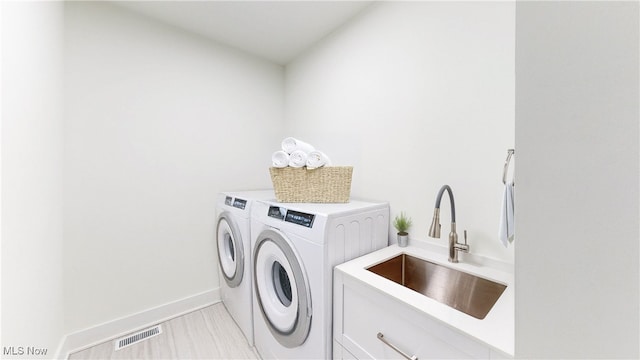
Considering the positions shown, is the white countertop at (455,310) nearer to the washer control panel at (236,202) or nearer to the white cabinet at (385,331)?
the white cabinet at (385,331)

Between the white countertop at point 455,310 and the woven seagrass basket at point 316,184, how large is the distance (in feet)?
1.43

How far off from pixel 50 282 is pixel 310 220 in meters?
1.56

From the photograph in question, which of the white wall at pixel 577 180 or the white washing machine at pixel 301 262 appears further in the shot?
the white washing machine at pixel 301 262

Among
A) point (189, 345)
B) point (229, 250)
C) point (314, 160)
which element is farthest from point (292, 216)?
point (189, 345)

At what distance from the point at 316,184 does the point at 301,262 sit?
0.52 m

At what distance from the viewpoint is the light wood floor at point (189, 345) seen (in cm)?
163

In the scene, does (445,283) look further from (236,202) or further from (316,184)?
(236,202)

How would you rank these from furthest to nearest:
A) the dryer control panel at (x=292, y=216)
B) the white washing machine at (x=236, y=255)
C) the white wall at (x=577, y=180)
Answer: the white washing machine at (x=236, y=255)
the dryer control panel at (x=292, y=216)
the white wall at (x=577, y=180)

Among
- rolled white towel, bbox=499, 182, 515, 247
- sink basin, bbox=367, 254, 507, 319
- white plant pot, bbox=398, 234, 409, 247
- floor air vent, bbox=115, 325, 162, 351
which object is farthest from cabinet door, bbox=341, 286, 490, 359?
floor air vent, bbox=115, 325, 162, 351

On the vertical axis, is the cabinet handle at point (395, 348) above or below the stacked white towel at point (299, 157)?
below

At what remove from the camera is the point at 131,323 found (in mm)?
1862

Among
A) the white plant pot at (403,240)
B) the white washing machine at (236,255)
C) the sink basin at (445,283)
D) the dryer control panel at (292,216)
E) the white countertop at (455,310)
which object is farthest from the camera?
the white washing machine at (236,255)

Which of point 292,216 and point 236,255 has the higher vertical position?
point 292,216

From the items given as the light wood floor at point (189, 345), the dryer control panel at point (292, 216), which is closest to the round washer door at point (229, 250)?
the light wood floor at point (189, 345)
